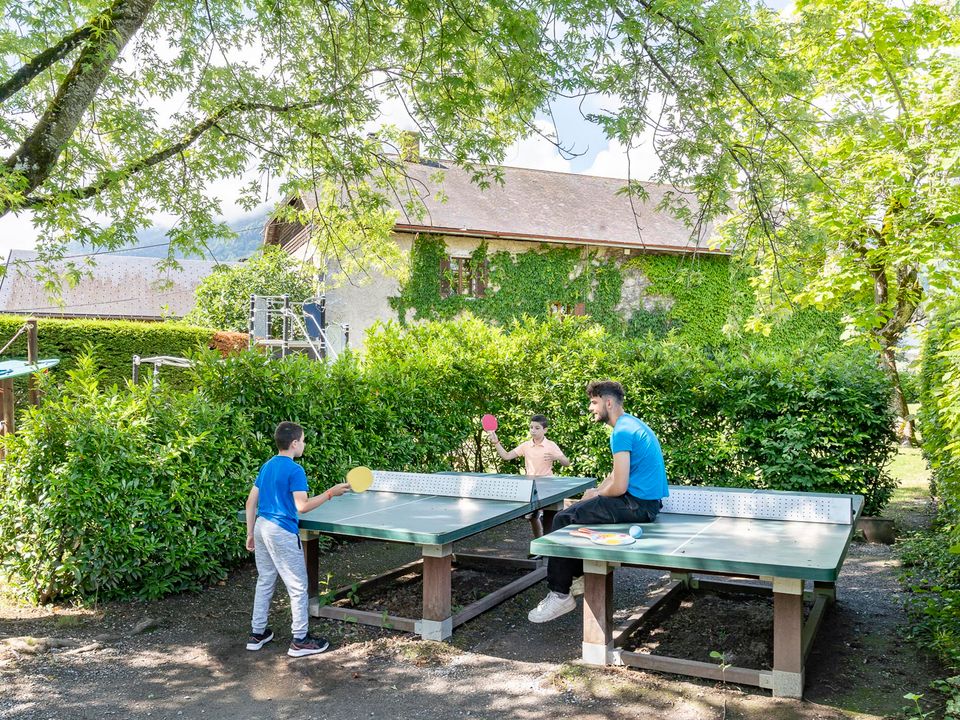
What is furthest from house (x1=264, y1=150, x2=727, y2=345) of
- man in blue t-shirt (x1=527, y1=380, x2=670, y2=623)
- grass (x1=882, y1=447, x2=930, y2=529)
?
man in blue t-shirt (x1=527, y1=380, x2=670, y2=623)

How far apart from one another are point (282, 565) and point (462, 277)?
20.1 m

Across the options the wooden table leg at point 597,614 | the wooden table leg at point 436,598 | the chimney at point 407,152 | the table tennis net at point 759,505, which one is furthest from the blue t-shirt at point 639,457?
the chimney at point 407,152

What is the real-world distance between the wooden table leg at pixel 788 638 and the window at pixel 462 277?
20.6 meters

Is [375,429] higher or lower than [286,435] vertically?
lower

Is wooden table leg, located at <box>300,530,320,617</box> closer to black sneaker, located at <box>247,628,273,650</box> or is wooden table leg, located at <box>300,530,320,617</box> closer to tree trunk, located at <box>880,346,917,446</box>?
black sneaker, located at <box>247,628,273,650</box>

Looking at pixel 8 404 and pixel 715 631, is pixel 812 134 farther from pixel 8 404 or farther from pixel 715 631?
pixel 8 404

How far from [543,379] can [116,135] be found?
21.9 ft

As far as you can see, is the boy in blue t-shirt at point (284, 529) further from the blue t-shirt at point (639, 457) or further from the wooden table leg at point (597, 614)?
the blue t-shirt at point (639, 457)

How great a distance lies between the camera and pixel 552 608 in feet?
19.7

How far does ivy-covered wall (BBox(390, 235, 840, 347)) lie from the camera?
24.4 meters

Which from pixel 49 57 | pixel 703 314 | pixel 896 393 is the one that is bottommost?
pixel 896 393

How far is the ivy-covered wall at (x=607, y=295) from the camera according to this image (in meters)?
24.4

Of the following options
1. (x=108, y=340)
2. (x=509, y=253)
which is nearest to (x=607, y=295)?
(x=509, y=253)

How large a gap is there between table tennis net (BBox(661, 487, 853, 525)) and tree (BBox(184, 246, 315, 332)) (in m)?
21.2
